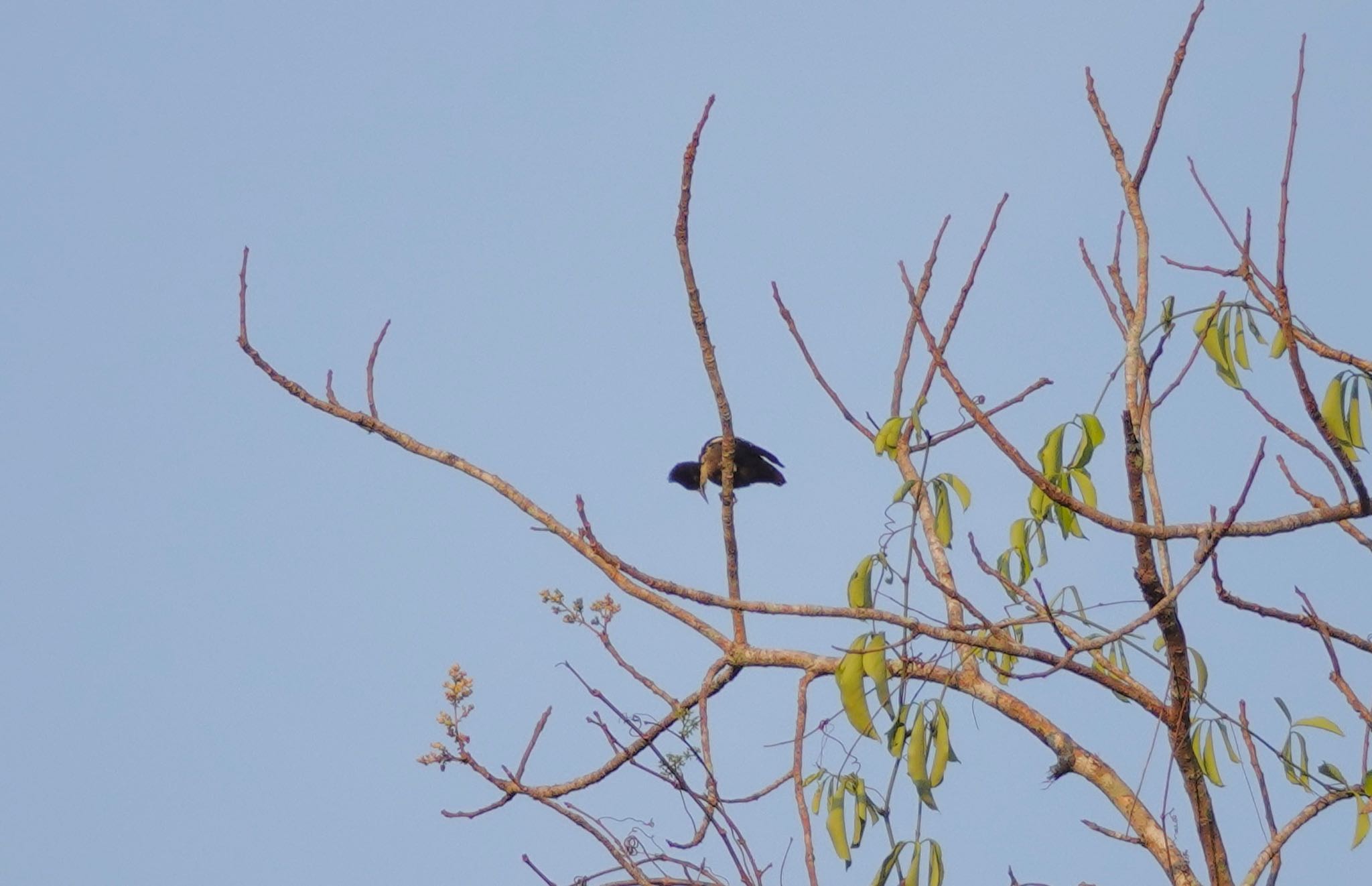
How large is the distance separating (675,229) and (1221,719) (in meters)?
1.37

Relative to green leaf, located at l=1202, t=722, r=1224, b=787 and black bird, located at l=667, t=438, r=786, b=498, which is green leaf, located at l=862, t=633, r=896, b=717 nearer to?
green leaf, located at l=1202, t=722, r=1224, b=787

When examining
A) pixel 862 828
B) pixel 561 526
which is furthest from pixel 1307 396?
pixel 561 526

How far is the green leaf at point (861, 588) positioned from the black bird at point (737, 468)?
227 cm

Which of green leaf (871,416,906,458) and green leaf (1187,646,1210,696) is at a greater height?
green leaf (871,416,906,458)

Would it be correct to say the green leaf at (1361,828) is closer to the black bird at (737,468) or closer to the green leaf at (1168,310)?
the green leaf at (1168,310)

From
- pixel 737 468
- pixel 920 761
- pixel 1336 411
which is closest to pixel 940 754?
pixel 920 761

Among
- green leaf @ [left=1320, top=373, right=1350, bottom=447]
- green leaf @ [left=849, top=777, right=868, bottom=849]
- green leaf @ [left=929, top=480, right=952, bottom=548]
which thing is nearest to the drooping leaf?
green leaf @ [left=849, top=777, right=868, bottom=849]

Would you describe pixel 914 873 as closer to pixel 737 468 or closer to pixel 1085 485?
pixel 1085 485

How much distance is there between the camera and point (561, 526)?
2.76 m

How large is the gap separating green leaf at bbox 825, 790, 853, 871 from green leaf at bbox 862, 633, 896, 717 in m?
0.32

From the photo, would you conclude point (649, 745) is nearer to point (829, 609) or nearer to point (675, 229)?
point (829, 609)

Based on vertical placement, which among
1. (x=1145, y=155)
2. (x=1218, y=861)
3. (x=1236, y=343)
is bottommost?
(x=1218, y=861)

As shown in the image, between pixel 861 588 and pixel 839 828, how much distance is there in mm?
461

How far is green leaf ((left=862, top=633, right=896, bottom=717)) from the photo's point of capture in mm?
2375
